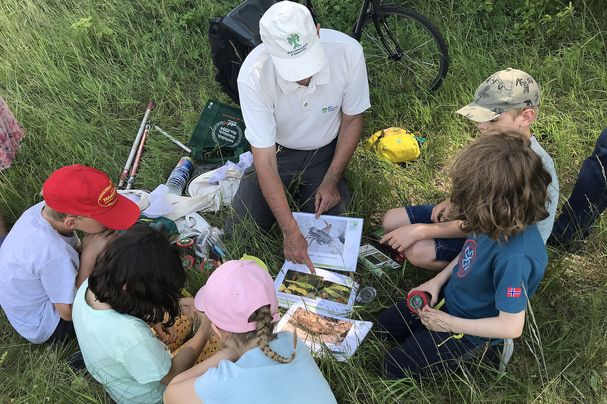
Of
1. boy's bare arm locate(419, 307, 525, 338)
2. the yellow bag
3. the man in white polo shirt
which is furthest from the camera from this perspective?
the yellow bag

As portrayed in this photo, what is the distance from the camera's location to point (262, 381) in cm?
Result: 151

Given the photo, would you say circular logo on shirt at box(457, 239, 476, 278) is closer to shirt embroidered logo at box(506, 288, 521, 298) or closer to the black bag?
shirt embroidered logo at box(506, 288, 521, 298)

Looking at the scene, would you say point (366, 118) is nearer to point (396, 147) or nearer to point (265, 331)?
point (396, 147)

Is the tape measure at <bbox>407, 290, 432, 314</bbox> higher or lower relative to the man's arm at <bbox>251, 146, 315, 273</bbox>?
lower

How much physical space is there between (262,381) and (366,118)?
2456 millimetres

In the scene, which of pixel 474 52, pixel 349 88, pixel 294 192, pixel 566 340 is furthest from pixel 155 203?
pixel 474 52

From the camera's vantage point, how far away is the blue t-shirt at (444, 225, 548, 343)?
5.74ft

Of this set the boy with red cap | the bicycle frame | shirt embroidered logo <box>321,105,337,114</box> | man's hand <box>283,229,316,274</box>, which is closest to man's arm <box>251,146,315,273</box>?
man's hand <box>283,229,316,274</box>

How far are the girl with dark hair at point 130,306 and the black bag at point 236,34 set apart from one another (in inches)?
63.4

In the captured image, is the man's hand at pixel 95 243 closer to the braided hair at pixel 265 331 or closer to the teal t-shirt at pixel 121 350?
the teal t-shirt at pixel 121 350

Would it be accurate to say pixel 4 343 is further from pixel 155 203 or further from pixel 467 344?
pixel 467 344

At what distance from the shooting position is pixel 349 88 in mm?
2742

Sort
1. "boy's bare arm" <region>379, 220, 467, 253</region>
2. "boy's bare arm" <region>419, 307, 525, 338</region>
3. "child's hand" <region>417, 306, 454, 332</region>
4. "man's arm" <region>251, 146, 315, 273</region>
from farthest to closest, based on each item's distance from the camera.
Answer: "man's arm" <region>251, 146, 315, 273</region>
"boy's bare arm" <region>379, 220, 467, 253</region>
"child's hand" <region>417, 306, 454, 332</region>
"boy's bare arm" <region>419, 307, 525, 338</region>

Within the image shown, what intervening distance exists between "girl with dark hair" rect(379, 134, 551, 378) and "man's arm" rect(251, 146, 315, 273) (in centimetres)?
76
